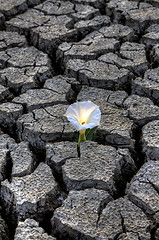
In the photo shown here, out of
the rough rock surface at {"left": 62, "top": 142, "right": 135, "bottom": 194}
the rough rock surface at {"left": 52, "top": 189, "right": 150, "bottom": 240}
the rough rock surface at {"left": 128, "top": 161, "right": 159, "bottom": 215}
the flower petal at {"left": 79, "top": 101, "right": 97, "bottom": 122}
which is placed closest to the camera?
the rough rock surface at {"left": 52, "top": 189, "right": 150, "bottom": 240}

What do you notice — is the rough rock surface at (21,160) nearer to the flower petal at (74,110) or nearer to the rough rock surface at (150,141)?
the flower petal at (74,110)

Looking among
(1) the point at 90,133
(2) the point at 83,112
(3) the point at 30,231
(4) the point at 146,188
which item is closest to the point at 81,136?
(1) the point at 90,133

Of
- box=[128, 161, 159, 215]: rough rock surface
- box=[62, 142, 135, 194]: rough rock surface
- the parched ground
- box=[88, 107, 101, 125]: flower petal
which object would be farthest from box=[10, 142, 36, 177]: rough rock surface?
box=[128, 161, 159, 215]: rough rock surface

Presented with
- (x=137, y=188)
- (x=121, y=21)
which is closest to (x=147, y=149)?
(x=137, y=188)

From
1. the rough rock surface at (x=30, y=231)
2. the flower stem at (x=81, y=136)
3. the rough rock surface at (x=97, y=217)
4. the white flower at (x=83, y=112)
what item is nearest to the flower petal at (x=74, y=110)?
the white flower at (x=83, y=112)

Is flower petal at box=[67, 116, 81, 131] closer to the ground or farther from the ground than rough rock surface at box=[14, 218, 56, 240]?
farther from the ground

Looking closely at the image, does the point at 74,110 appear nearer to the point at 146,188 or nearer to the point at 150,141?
the point at 150,141

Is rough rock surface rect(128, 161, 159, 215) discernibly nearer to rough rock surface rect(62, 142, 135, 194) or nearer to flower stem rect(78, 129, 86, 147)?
rough rock surface rect(62, 142, 135, 194)

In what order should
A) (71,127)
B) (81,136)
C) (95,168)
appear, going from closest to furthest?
1. (95,168)
2. (81,136)
3. (71,127)

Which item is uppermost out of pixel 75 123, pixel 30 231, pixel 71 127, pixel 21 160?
pixel 75 123
